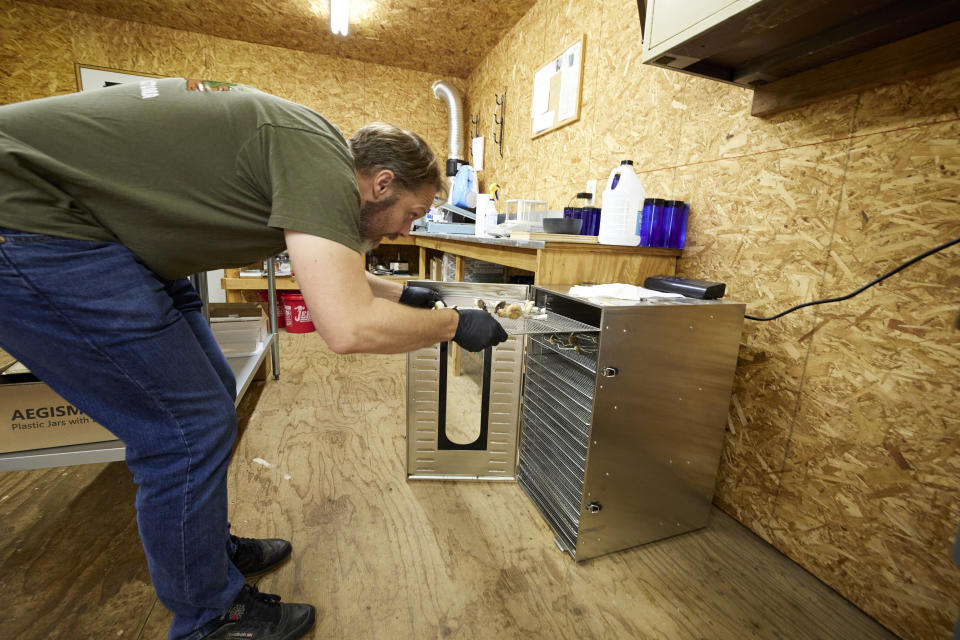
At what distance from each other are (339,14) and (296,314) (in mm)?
1983

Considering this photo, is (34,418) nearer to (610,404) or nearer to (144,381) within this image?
(144,381)

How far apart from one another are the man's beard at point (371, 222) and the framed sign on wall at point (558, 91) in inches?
61.4

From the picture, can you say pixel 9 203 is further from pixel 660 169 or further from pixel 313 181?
pixel 660 169

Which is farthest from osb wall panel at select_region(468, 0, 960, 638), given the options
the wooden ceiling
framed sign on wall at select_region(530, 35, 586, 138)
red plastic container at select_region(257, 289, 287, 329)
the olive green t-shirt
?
red plastic container at select_region(257, 289, 287, 329)

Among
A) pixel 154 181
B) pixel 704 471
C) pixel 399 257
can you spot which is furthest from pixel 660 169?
pixel 399 257

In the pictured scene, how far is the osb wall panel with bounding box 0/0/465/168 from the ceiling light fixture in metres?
0.85

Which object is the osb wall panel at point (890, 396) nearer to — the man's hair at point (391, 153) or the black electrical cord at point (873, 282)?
the black electrical cord at point (873, 282)

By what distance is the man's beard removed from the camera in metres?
0.88

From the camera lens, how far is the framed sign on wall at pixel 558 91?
2088 mm

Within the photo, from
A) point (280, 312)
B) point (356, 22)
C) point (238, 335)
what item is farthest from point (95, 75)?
point (238, 335)

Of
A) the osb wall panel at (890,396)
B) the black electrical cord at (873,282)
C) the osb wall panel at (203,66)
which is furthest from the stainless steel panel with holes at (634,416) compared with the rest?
the osb wall panel at (203,66)

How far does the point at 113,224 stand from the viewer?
68 cm

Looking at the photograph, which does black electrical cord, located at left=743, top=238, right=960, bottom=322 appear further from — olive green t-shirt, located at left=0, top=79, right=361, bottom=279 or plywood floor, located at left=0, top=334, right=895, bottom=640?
olive green t-shirt, located at left=0, top=79, right=361, bottom=279

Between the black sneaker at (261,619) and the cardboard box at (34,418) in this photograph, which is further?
the cardboard box at (34,418)
